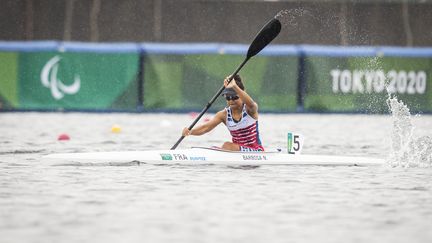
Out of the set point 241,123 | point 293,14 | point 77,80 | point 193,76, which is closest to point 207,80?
point 193,76

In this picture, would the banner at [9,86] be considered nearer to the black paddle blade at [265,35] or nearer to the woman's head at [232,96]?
the black paddle blade at [265,35]

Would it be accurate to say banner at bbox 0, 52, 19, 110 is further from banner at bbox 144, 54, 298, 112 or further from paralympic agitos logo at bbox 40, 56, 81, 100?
banner at bbox 144, 54, 298, 112

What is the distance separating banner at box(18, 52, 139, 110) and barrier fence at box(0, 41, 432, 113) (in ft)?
0.08

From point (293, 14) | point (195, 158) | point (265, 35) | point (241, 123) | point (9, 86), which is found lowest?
point (195, 158)

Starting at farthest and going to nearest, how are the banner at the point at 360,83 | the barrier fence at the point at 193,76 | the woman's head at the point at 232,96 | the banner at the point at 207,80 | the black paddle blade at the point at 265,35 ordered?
the banner at the point at 360,83 → the banner at the point at 207,80 → the barrier fence at the point at 193,76 → the black paddle blade at the point at 265,35 → the woman's head at the point at 232,96

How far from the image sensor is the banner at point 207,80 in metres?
27.1

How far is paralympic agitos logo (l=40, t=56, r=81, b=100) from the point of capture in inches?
1046

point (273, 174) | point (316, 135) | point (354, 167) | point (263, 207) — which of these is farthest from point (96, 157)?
point (316, 135)

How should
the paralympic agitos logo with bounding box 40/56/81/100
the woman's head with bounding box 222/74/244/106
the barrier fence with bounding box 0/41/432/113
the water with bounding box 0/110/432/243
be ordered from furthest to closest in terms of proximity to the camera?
the barrier fence with bounding box 0/41/432/113
the paralympic agitos logo with bounding box 40/56/81/100
the woman's head with bounding box 222/74/244/106
the water with bounding box 0/110/432/243

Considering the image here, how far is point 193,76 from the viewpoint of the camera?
89.5 feet

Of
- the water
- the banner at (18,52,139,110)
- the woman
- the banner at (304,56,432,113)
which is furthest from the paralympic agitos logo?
the woman

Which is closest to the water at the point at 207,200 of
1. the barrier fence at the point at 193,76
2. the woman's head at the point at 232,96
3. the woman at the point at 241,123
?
the woman at the point at 241,123

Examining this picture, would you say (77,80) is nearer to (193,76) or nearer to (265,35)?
(193,76)

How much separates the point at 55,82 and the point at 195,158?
13.2 meters
